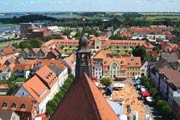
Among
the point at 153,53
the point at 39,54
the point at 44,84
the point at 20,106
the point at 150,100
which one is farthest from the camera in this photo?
the point at 153,53

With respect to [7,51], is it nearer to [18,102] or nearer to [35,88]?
[35,88]

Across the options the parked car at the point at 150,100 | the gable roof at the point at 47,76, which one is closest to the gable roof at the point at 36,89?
the gable roof at the point at 47,76

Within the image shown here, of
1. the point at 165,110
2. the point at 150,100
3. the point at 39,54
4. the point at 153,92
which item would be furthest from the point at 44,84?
the point at 39,54

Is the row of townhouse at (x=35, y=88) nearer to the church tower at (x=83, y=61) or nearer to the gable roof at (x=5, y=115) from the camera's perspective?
the gable roof at (x=5, y=115)

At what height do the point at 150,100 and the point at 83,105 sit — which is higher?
the point at 83,105

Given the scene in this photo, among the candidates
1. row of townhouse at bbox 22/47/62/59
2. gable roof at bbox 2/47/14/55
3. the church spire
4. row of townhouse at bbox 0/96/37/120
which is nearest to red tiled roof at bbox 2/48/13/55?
gable roof at bbox 2/47/14/55

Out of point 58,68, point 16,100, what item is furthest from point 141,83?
point 16,100
